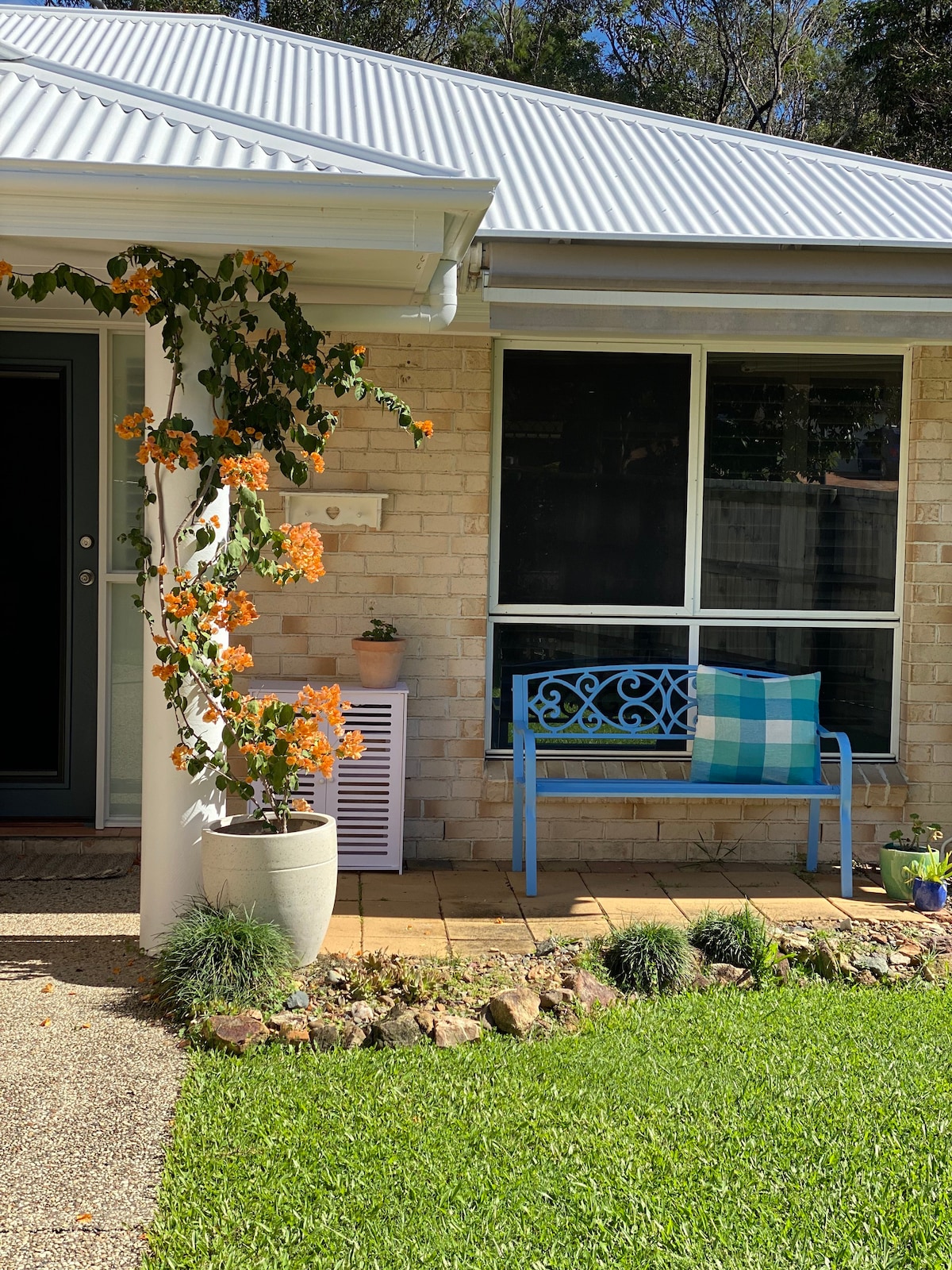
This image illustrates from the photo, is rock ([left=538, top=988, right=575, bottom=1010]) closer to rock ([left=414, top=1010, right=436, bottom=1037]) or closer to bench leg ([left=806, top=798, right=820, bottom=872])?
rock ([left=414, top=1010, right=436, bottom=1037])

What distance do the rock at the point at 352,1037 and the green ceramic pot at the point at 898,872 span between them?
2.92 meters

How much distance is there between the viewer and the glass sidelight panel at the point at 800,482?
6355 mm

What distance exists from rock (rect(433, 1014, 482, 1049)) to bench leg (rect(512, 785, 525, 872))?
2.11 m

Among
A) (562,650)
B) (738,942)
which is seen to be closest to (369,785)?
(562,650)

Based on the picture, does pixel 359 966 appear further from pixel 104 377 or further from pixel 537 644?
pixel 104 377

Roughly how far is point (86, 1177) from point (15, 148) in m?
3.03

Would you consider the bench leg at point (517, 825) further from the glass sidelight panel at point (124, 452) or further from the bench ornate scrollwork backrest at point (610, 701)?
the glass sidelight panel at point (124, 452)

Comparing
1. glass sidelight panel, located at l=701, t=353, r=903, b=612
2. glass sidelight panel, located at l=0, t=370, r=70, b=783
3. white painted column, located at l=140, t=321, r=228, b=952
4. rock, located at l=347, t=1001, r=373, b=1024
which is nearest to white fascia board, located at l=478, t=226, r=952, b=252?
glass sidelight panel, located at l=701, t=353, r=903, b=612

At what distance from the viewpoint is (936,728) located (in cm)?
636

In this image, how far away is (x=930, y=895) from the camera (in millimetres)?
5535

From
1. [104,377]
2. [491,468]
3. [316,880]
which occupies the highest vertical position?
[104,377]

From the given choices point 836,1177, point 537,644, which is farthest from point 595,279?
point 836,1177

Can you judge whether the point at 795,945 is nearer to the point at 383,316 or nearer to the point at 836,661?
the point at 836,661

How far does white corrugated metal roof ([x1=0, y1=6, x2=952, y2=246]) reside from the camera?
5.40 metres
